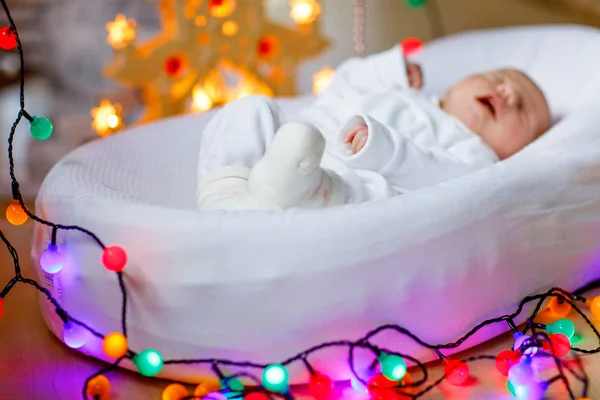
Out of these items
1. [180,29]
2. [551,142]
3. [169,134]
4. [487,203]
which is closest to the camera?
[487,203]

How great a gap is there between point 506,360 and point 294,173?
0.43 metres

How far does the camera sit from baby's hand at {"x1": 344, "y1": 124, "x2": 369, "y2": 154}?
1273 mm

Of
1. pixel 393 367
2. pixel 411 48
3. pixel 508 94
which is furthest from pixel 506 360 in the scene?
pixel 411 48

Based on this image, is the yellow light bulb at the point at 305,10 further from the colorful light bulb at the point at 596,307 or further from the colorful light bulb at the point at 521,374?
the colorful light bulb at the point at 521,374

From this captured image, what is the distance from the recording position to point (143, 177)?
1.50 m

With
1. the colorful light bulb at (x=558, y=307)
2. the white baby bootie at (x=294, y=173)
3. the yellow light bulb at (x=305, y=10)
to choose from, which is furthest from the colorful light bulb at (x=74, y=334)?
the yellow light bulb at (x=305, y=10)

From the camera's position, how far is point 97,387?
1.08 meters

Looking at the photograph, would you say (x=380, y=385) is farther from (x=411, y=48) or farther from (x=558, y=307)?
(x=411, y=48)

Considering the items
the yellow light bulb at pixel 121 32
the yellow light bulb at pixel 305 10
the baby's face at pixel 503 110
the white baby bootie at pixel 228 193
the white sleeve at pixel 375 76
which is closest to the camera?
the white baby bootie at pixel 228 193

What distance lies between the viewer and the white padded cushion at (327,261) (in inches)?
40.9

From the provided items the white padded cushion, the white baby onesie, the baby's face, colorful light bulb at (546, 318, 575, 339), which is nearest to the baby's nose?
the baby's face

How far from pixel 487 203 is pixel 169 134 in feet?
2.50

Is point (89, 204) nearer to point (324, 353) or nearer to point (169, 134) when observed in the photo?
point (324, 353)

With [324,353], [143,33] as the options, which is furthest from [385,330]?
[143,33]
